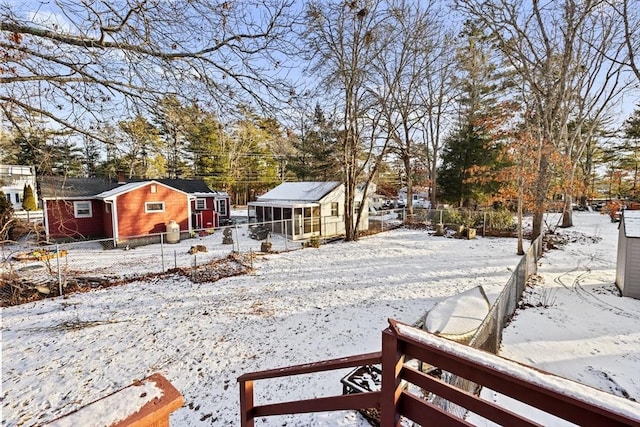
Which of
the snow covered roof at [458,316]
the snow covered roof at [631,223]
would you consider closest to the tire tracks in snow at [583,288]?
the snow covered roof at [631,223]

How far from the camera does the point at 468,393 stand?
1058 millimetres

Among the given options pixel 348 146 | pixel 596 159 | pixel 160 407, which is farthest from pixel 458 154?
pixel 160 407

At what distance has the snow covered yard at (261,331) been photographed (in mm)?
3902

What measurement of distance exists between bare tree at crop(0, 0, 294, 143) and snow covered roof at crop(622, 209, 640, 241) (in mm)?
9172

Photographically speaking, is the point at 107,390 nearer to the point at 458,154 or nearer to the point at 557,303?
the point at 557,303

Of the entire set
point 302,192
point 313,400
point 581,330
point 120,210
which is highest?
point 302,192

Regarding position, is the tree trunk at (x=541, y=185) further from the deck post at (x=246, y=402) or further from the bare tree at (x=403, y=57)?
the deck post at (x=246, y=402)

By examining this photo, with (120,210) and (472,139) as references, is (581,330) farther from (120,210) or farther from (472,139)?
(120,210)

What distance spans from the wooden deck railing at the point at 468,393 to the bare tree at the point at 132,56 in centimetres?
330

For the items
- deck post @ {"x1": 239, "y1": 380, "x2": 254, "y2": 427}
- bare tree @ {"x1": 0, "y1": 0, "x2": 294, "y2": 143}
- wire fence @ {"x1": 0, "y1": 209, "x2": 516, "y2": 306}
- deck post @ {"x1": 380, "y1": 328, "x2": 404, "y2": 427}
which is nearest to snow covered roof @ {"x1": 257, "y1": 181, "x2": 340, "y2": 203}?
wire fence @ {"x1": 0, "y1": 209, "x2": 516, "y2": 306}

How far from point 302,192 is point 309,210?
7.17 ft

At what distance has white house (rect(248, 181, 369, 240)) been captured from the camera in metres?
15.8

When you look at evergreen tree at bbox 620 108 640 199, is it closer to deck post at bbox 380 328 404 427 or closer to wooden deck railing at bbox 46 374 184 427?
deck post at bbox 380 328 404 427

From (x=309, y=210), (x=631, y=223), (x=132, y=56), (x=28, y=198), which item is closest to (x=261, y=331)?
(x=132, y=56)
